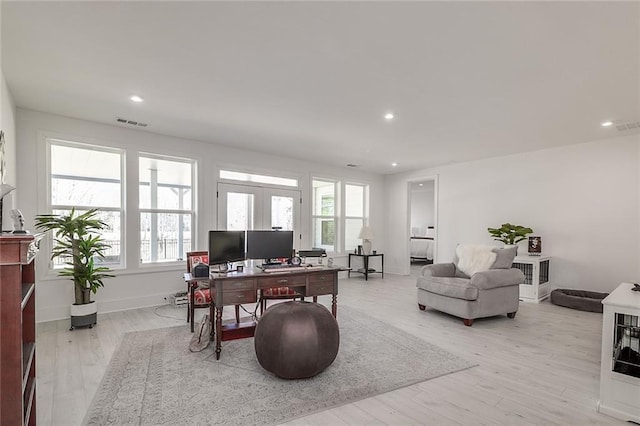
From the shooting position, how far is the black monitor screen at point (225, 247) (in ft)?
11.0

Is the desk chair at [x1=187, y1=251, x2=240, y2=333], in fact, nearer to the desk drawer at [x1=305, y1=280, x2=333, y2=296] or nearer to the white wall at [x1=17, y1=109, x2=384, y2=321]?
the white wall at [x1=17, y1=109, x2=384, y2=321]

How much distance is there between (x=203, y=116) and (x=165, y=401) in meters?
3.10

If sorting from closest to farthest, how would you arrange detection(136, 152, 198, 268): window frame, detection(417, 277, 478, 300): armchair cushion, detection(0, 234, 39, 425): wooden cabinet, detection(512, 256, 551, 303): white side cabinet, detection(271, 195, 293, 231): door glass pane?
detection(0, 234, 39, 425): wooden cabinet < detection(417, 277, 478, 300): armchair cushion < detection(136, 152, 198, 268): window frame < detection(512, 256, 551, 303): white side cabinet < detection(271, 195, 293, 231): door glass pane

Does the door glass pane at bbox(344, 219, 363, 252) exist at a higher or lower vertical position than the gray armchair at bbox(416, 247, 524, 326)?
higher

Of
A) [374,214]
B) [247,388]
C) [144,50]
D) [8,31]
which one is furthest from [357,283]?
[8,31]

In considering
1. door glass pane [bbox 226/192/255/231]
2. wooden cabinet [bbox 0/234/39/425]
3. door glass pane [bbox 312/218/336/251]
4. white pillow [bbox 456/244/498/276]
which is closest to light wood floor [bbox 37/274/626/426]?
white pillow [bbox 456/244/498/276]

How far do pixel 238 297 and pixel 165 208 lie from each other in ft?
8.91

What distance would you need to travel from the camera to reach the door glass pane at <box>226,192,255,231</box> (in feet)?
17.9

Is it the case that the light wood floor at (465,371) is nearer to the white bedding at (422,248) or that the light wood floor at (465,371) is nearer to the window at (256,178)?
the window at (256,178)

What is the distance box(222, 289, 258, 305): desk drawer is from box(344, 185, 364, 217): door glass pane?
4.80 metres

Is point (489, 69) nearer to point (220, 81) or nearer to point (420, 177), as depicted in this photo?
point (220, 81)

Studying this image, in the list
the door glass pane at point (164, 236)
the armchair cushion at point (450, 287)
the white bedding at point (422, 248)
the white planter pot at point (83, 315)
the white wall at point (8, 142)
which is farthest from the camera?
the white bedding at point (422, 248)

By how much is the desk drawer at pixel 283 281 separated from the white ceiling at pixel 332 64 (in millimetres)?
1893

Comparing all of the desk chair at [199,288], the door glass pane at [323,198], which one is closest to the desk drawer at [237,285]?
the desk chair at [199,288]
